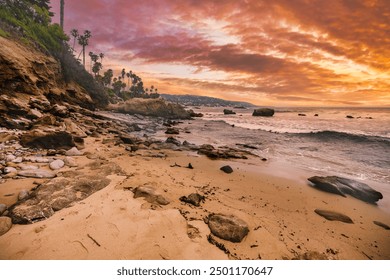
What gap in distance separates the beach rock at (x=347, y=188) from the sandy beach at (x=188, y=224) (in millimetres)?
346

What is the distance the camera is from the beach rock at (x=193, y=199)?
16.0ft

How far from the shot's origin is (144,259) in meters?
3.04

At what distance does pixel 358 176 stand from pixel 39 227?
1185cm

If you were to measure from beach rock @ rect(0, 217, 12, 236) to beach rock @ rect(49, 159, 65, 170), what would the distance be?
2.61 m

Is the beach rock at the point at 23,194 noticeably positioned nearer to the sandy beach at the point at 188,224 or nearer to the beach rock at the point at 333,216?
the sandy beach at the point at 188,224

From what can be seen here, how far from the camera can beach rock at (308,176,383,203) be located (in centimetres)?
627

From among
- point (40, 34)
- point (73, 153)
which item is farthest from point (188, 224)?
point (40, 34)

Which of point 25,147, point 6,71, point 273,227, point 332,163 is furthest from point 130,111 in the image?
point 273,227

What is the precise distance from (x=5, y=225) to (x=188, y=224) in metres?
3.16

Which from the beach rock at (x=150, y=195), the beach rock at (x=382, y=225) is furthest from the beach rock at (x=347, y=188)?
the beach rock at (x=150, y=195)

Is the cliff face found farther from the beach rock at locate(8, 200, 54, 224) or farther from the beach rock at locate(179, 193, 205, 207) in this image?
the beach rock at locate(179, 193, 205, 207)

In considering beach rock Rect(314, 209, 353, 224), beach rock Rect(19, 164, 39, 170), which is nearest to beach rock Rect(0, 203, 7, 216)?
beach rock Rect(19, 164, 39, 170)

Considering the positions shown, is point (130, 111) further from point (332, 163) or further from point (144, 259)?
point (144, 259)

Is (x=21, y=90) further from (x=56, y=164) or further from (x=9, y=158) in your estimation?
(x=56, y=164)
